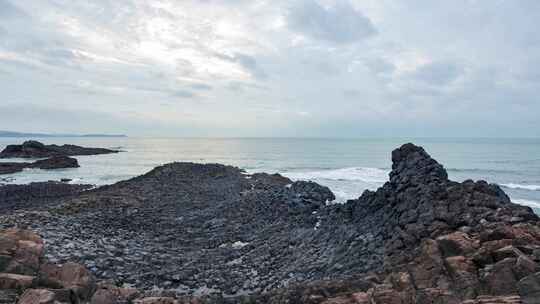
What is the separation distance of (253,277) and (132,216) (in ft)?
37.3

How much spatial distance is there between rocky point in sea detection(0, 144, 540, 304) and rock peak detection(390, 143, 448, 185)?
65 mm

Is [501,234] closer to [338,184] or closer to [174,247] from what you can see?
[174,247]

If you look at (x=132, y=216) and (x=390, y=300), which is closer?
(x=390, y=300)

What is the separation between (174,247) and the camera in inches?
637

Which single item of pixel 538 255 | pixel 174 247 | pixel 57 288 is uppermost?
pixel 538 255

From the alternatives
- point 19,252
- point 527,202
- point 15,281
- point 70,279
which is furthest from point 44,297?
point 527,202

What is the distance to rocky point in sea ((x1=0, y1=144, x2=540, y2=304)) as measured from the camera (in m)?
7.34

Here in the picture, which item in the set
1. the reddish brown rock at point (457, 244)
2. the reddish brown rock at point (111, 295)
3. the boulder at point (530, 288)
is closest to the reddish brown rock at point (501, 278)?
the boulder at point (530, 288)

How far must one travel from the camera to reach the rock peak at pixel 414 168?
1355 cm

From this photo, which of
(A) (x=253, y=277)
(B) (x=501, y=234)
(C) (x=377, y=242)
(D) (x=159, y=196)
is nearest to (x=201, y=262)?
(A) (x=253, y=277)

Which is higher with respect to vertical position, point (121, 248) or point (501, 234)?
point (501, 234)

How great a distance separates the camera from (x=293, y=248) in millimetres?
14266

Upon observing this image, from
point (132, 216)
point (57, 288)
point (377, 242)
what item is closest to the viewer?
point (57, 288)

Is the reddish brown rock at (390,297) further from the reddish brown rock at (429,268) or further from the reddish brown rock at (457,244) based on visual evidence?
the reddish brown rock at (457,244)
